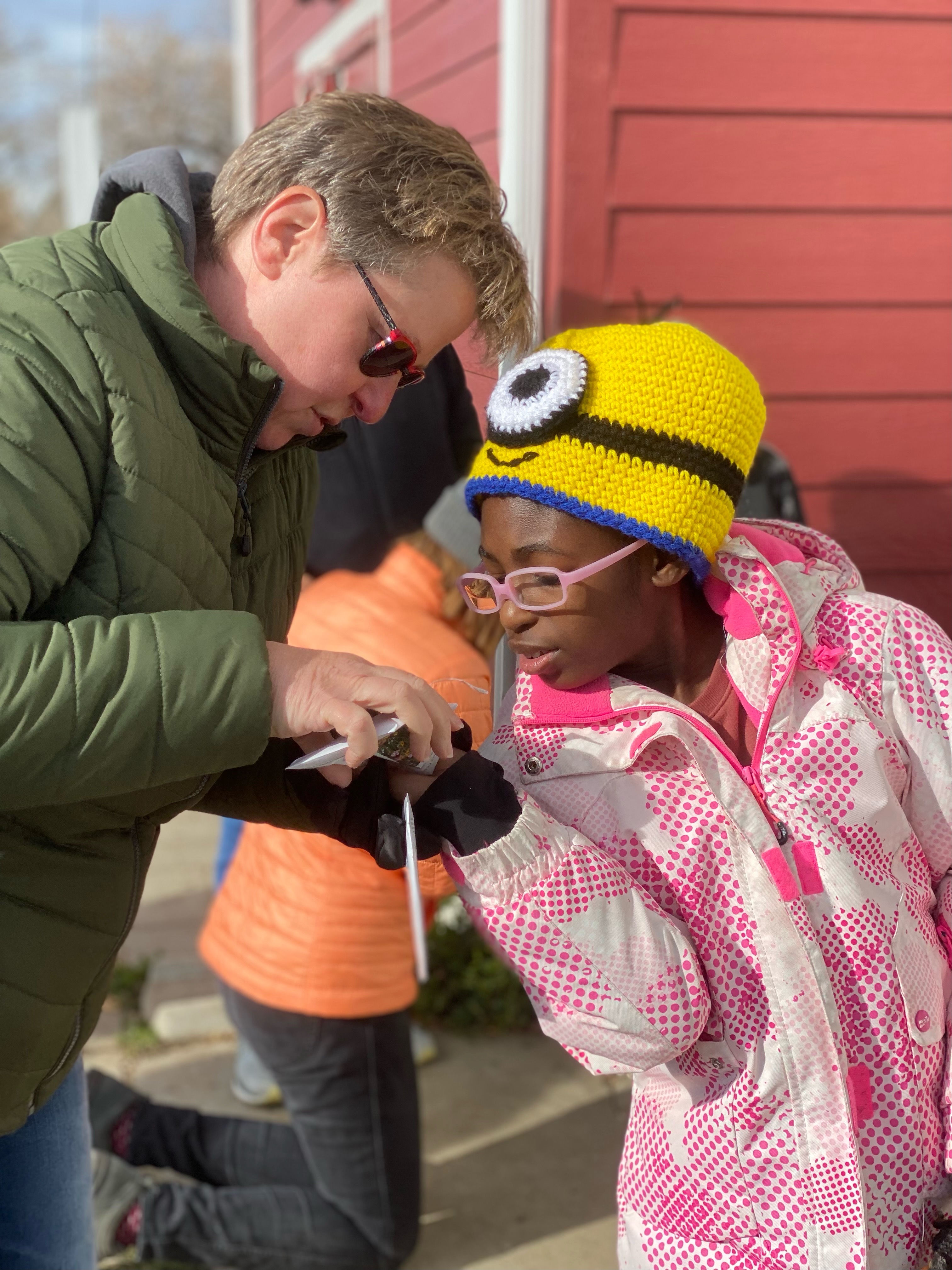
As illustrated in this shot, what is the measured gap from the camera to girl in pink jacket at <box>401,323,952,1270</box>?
1515 mm

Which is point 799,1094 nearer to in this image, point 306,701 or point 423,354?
point 306,701

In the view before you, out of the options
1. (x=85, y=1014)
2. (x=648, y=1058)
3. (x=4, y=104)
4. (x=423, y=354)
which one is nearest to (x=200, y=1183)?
(x=85, y=1014)

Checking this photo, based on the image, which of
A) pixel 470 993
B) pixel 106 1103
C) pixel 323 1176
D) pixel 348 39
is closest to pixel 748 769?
pixel 323 1176

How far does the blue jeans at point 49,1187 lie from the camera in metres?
1.74

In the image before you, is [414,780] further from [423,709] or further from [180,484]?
[180,484]

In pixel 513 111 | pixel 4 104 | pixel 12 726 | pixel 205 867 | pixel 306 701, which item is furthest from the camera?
pixel 4 104

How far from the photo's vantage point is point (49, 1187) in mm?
1780

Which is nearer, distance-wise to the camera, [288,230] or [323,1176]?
[288,230]

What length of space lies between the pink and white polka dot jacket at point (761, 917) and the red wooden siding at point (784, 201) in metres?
1.54

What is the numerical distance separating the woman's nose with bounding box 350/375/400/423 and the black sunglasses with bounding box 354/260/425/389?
0.11 feet

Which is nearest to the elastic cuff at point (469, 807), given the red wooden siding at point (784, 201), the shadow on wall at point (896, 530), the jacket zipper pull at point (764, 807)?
the jacket zipper pull at point (764, 807)

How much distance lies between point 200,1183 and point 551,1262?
0.86m

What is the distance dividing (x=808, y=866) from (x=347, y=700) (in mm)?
676

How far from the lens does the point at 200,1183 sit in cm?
302
